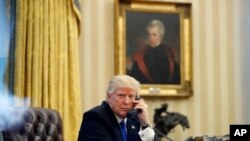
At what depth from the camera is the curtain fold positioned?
4.61 metres

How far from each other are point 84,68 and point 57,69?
0.53 m

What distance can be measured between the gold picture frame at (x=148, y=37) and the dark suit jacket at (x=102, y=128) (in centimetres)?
203

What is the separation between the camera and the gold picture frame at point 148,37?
5.23m

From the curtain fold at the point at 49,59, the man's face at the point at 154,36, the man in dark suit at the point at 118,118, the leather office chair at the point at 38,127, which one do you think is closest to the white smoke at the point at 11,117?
the leather office chair at the point at 38,127

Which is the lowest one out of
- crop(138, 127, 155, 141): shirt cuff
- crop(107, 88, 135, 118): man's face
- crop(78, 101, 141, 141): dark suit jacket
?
crop(138, 127, 155, 141): shirt cuff

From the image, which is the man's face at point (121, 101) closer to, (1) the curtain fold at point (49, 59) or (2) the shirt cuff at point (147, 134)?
(2) the shirt cuff at point (147, 134)

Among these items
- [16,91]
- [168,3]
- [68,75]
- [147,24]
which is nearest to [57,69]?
[68,75]

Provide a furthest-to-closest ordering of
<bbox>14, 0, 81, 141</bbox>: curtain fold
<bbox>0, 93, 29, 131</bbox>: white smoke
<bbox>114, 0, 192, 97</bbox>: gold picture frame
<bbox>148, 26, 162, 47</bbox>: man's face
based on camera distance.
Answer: <bbox>148, 26, 162, 47</bbox>: man's face < <bbox>114, 0, 192, 97</bbox>: gold picture frame < <bbox>14, 0, 81, 141</bbox>: curtain fold < <bbox>0, 93, 29, 131</bbox>: white smoke

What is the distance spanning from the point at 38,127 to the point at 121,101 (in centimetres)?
64

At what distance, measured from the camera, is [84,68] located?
5195 mm

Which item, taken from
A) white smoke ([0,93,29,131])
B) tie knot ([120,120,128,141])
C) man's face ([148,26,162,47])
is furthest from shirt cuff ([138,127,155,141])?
man's face ([148,26,162,47])

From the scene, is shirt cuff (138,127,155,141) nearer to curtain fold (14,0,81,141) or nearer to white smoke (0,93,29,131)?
white smoke (0,93,29,131)

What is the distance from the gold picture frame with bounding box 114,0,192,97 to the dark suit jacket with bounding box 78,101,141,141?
203 cm

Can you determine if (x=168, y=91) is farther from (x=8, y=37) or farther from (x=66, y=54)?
(x=8, y=37)
